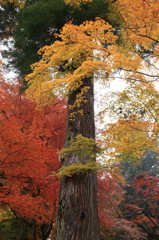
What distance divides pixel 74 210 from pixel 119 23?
5.92 meters

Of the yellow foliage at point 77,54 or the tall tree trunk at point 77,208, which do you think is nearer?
the tall tree trunk at point 77,208

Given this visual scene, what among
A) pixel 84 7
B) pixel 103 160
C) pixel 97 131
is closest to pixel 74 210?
pixel 103 160

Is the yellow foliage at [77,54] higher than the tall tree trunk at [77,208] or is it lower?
higher

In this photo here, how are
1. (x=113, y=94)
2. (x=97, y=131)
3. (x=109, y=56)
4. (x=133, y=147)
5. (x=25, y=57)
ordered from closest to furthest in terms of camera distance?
(x=133, y=147)
(x=109, y=56)
(x=113, y=94)
(x=25, y=57)
(x=97, y=131)

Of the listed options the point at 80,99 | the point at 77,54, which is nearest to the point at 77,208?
the point at 80,99

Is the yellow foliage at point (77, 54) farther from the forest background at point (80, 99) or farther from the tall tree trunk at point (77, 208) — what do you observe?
the tall tree trunk at point (77, 208)

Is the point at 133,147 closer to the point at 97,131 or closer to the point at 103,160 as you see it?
the point at 103,160

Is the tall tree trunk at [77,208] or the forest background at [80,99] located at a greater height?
the forest background at [80,99]

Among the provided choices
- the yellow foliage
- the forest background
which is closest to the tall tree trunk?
the forest background

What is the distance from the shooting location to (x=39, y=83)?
521 centimetres

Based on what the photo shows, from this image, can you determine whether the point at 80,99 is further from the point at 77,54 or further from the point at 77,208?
the point at 77,208

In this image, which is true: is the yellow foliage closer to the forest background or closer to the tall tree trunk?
the forest background

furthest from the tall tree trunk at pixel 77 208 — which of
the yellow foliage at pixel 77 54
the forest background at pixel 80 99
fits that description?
the yellow foliage at pixel 77 54

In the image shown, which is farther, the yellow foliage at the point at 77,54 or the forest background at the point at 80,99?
the yellow foliage at the point at 77,54
